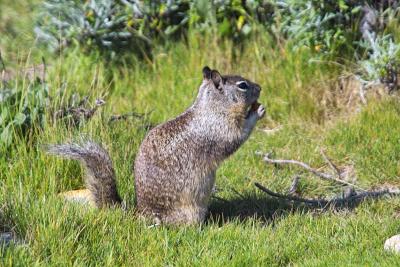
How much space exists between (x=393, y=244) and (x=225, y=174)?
207 cm

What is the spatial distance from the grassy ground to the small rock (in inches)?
2.8

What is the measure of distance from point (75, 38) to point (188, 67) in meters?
1.21

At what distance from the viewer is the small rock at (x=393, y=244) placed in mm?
4797

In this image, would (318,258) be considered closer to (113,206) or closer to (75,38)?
(113,206)

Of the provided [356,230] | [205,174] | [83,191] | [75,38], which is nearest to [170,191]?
[205,174]

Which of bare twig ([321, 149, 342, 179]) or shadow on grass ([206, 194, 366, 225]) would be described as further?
bare twig ([321, 149, 342, 179])

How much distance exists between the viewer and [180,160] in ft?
18.4

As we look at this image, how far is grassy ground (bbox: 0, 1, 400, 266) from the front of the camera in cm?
493

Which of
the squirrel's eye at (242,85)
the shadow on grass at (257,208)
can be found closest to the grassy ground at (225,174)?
the shadow on grass at (257,208)

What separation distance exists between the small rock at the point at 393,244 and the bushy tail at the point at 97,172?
182 cm

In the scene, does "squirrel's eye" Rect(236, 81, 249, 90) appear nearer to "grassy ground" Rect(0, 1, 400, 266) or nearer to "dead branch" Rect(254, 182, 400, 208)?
"dead branch" Rect(254, 182, 400, 208)

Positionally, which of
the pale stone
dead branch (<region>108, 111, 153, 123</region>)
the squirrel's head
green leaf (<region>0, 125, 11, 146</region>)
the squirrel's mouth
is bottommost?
the pale stone

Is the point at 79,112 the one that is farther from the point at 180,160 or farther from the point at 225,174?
the point at 180,160

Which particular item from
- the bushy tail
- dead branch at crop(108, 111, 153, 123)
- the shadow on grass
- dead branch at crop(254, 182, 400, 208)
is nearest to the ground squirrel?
the bushy tail
